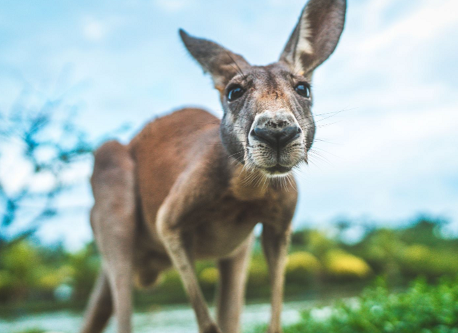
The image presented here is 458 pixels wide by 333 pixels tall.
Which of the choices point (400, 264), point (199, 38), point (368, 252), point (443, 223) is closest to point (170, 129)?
point (199, 38)

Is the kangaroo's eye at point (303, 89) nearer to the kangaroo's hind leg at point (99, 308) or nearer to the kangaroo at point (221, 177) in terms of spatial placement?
the kangaroo at point (221, 177)

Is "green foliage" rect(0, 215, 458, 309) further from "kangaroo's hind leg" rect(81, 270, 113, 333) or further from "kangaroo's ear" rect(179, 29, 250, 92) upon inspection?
"kangaroo's ear" rect(179, 29, 250, 92)

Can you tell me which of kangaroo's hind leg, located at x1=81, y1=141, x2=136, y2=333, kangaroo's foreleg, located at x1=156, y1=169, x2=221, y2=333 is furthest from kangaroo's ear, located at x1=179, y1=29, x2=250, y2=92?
kangaroo's hind leg, located at x1=81, y1=141, x2=136, y2=333

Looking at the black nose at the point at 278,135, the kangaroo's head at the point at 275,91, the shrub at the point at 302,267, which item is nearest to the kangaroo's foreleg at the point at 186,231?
the kangaroo's head at the point at 275,91

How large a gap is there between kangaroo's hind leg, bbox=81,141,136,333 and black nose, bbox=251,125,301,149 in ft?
5.03

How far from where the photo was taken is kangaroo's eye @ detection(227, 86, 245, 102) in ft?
6.69

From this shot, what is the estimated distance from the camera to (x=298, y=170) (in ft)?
6.16

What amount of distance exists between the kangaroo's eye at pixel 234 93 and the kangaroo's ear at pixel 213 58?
6.3 inches

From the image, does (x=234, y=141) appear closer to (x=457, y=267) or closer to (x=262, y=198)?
(x=262, y=198)

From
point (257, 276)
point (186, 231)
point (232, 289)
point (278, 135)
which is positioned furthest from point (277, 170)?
point (257, 276)

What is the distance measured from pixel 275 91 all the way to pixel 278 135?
1.08ft

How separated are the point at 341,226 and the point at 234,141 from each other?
87.3ft

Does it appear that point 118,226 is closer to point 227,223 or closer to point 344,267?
point 227,223

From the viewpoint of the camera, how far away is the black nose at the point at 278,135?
65.5 inches
